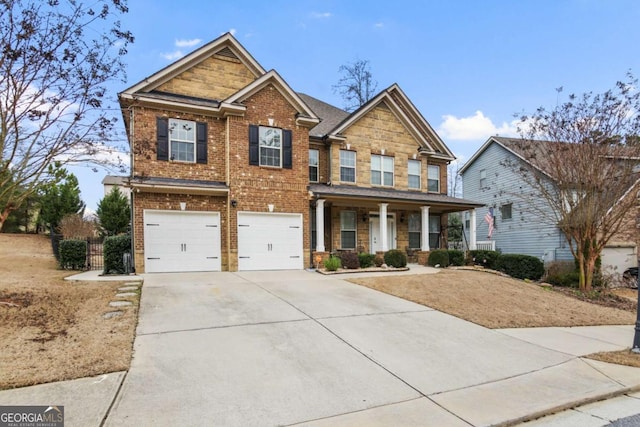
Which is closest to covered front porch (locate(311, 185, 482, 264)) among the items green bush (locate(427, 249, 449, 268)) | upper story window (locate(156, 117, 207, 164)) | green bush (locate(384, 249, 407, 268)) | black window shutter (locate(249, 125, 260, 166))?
green bush (locate(427, 249, 449, 268))

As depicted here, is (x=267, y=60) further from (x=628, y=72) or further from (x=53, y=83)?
(x=628, y=72)

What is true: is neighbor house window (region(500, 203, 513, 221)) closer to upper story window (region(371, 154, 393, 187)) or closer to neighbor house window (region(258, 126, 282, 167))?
upper story window (region(371, 154, 393, 187))

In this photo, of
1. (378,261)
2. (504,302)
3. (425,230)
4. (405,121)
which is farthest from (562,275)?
(405,121)

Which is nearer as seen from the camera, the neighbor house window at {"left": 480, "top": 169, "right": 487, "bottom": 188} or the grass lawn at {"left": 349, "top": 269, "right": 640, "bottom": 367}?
the grass lawn at {"left": 349, "top": 269, "right": 640, "bottom": 367}

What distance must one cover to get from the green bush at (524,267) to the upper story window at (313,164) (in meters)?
9.15

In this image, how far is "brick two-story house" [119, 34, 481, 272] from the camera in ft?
40.2

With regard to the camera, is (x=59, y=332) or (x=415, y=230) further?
(x=415, y=230)

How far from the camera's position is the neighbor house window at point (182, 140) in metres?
12.7

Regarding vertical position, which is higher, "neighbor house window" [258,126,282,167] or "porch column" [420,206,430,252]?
"neighbor house window" [258,126,282,167]

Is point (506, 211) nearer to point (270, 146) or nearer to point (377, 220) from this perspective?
point (377, 220)

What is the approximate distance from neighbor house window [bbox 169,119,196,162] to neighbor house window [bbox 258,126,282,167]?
2.42m

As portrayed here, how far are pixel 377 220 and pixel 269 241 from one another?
599 cm

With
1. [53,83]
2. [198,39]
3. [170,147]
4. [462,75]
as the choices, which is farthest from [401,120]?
[53,83]

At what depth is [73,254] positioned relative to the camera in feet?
43.7
